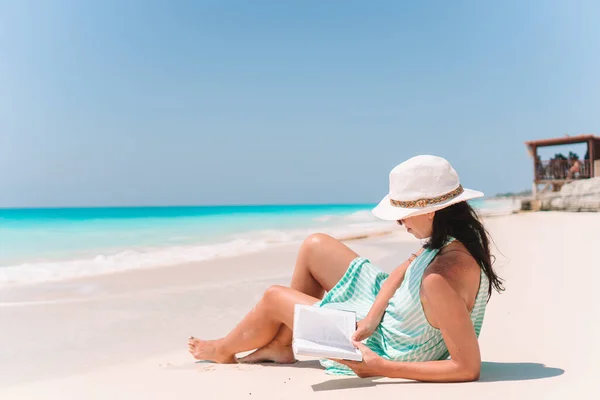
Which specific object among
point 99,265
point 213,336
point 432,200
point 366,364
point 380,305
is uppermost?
point 432,200

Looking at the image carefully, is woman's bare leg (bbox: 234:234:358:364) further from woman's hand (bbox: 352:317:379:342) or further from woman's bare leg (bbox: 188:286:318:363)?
woman's hand (bbox: 352:317:379:342)

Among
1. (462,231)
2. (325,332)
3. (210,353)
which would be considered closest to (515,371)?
(462,231)

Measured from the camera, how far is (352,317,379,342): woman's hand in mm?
2816

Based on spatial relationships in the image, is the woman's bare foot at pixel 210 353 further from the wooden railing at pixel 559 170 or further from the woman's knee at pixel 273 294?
the wooden railing at pixel 559 170

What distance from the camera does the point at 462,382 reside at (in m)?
2.54

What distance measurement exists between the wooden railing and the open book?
74.7 ft

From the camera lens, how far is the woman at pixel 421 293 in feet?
7.83

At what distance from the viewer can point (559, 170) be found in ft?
77.6

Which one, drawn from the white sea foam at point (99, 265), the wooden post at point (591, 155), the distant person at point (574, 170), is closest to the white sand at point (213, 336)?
the white sea foam at point (99, 265)

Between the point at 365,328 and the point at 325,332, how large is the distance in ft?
0.70

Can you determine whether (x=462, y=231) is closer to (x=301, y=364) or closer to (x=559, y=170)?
(x=301, y=364)

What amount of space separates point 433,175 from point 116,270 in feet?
28.4

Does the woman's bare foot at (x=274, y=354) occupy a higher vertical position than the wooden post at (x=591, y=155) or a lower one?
lower

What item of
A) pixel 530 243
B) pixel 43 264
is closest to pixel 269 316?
pixel 530 243
